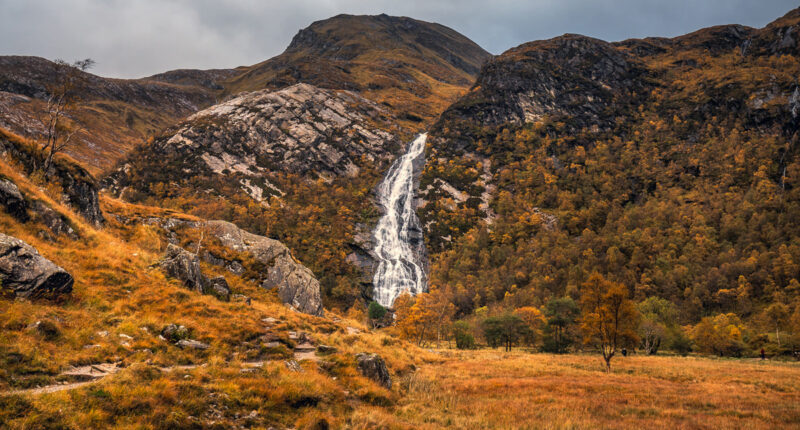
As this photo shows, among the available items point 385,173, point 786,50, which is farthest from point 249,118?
point 786,50

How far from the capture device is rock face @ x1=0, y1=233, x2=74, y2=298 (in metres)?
11.2

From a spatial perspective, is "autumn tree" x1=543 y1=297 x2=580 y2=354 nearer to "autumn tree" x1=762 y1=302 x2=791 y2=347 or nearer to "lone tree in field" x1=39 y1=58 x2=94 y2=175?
"autumn tree" x1=762 y1=302 x2=791 y2=347

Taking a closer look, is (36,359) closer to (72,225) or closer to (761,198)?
(72,225)

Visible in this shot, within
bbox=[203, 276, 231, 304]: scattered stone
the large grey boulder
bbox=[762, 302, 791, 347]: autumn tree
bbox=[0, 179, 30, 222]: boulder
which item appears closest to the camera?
bbox=[0, 179, 30, 222]: boulder

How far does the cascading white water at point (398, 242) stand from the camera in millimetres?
106312

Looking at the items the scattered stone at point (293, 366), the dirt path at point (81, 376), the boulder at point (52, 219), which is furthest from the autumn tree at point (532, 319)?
the dirt path at point (81, 376)

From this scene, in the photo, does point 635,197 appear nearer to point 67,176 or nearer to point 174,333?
point 174,333

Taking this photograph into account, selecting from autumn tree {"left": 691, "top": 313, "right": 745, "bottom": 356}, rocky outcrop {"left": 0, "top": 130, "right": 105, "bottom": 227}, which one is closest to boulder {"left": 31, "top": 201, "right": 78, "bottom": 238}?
rocky outcrop {"left": 0, "top": 130, "right": 105, "bottom": 227}

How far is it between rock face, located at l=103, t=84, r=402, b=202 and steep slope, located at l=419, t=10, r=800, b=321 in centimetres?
4163

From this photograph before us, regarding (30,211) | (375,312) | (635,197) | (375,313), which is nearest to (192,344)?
(30,211)

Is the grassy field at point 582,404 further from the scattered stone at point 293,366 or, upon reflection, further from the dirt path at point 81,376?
the dirt path at point 81,376

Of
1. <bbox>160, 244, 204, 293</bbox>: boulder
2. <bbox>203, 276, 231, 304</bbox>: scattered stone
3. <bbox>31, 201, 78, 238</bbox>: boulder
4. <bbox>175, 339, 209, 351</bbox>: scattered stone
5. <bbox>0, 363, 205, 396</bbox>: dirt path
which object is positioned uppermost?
<bbox>31, 201, 78, 238</bbox>: boulder

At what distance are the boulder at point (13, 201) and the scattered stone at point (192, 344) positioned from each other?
1056cm

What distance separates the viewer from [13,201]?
16.1m
